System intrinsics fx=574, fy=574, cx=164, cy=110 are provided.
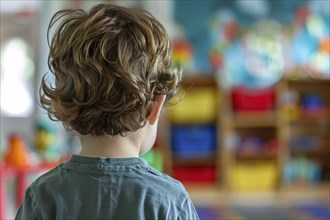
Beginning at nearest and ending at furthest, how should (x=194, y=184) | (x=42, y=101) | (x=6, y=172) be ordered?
(x=42, y=101), (x=6, y=172), (x=194, y=184)

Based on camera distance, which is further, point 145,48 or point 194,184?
point 194,184

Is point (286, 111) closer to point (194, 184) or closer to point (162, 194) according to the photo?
point (194, 184)

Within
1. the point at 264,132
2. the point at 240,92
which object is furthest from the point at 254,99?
the point at 264,132

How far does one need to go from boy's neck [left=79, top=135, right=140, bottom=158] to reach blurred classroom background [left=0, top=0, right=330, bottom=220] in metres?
3.18

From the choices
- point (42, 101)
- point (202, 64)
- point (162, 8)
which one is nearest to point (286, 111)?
point (202, 64)

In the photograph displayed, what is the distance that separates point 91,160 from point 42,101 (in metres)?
0.15

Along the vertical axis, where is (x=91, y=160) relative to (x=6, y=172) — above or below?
above

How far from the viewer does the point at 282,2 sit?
168 inches

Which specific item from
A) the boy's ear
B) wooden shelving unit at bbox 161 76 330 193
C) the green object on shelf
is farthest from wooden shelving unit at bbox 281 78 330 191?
the boy's ear

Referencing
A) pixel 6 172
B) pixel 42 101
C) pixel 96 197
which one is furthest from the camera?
pixel 6 172

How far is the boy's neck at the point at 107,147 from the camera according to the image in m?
0.76

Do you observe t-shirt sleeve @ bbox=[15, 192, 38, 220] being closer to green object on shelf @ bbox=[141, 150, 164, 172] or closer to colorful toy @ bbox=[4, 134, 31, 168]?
colorful toy @ bbox=[4, 134, 31, 168]

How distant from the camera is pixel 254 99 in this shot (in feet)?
13.5

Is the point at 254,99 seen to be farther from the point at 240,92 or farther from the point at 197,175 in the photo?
the point at 197,175
